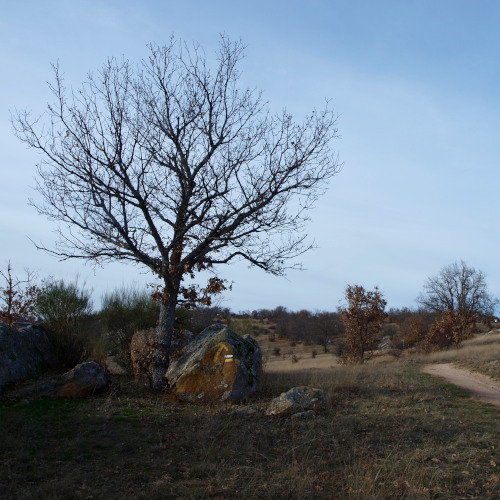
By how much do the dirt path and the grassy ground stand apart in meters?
2.12

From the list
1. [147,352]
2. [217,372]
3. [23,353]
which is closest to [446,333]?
[147,352]

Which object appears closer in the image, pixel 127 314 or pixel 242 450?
pixel 242 450

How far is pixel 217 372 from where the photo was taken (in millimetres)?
9820

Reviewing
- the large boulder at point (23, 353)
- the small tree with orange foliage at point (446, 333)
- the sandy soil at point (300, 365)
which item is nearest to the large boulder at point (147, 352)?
the large boulder at point (23, 353)

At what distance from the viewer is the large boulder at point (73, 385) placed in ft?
30.1

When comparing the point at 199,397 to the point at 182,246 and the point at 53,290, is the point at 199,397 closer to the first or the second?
the point at 182,246

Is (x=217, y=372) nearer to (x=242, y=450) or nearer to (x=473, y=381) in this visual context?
(x=242, y=450)

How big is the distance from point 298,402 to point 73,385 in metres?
4.45

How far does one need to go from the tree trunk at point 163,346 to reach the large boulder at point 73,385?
1197 millimetres

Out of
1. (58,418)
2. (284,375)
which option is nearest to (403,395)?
(284,375)

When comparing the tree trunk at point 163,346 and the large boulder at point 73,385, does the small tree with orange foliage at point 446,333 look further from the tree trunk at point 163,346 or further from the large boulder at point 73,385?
the large boulder at point 73,385

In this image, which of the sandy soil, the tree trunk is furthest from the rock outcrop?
the sandy soil

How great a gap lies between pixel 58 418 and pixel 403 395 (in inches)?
284

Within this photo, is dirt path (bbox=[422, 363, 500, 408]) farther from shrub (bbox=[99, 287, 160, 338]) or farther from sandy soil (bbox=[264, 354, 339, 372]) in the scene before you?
shrub (bbox=[99, 287, 160, 338])
